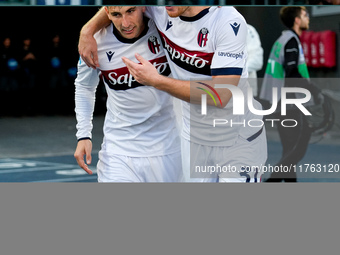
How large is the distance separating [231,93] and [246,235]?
924 millimetres

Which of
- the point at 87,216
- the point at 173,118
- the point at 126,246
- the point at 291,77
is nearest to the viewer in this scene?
the point at 126,246

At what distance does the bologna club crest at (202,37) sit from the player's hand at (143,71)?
0.28 meters

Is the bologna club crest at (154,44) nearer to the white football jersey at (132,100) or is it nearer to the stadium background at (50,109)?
the white football jersey at (132,100)

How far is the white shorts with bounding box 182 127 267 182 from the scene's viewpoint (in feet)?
12.4

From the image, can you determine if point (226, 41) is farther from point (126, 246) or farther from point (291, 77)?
point (291, 77)

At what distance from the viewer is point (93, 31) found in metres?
3.82

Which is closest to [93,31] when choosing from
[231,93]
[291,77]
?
[231,93]

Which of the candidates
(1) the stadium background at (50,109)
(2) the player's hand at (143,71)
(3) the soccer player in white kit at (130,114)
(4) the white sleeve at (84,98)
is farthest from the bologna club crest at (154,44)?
(1) the stadium background at (50,109)

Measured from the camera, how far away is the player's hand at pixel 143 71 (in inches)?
139

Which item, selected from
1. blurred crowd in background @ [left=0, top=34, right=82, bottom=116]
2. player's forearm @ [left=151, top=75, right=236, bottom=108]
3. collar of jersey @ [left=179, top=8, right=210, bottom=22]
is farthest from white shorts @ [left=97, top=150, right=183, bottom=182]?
blurred crowd in background @ [left=0, top=34, right=82, bottom=116]

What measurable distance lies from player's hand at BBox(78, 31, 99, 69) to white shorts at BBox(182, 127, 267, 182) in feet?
2.34

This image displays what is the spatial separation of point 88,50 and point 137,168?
74 centimetres

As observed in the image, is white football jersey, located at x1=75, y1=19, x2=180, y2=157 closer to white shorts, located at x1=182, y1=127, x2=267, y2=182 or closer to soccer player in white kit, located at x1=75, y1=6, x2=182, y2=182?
soccer player in white kit, located at x1=75, y1=6, x2=182, y2=182

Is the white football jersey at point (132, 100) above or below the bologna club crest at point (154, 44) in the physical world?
below
